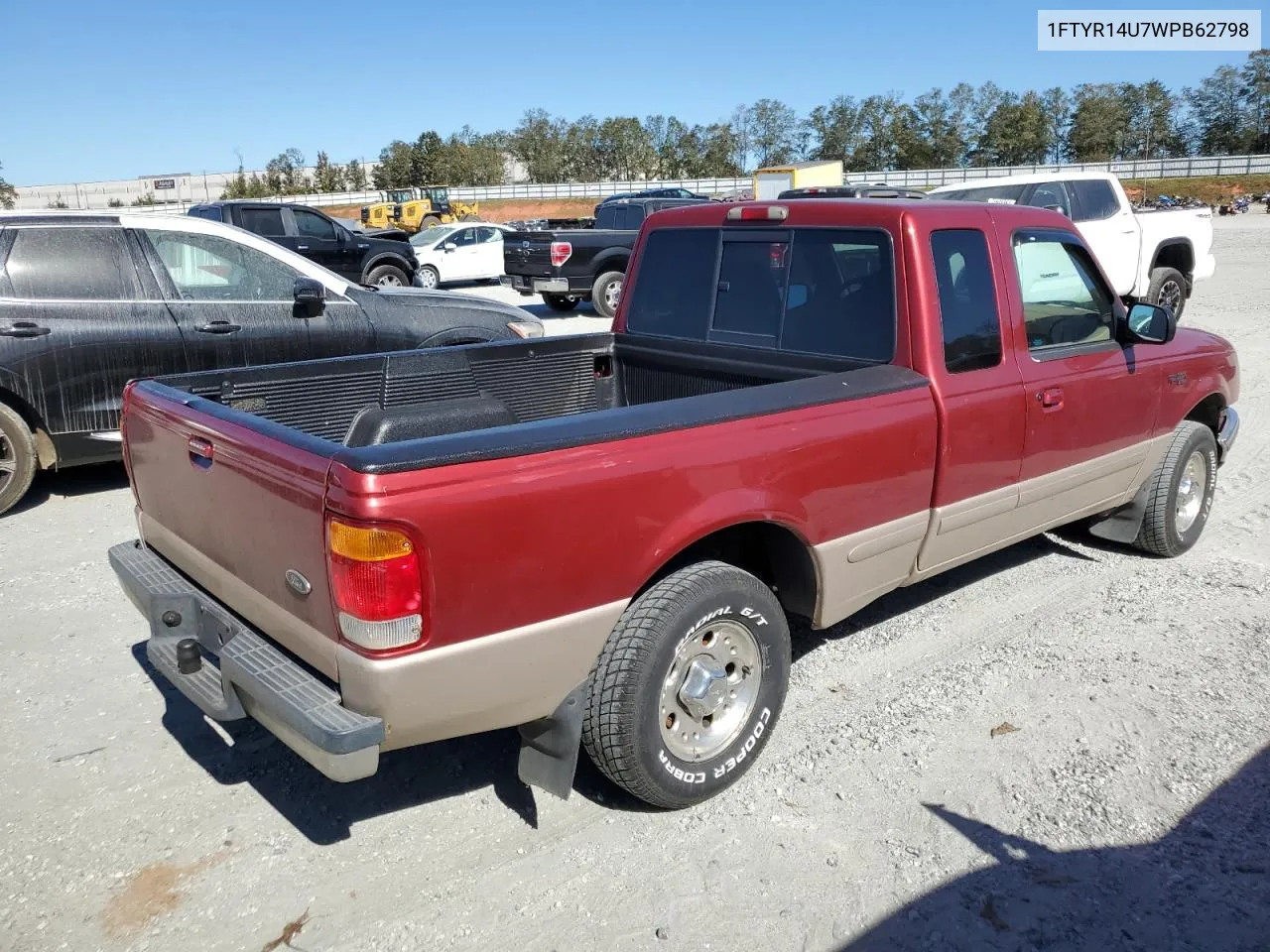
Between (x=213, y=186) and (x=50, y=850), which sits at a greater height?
(x=213, y=186)

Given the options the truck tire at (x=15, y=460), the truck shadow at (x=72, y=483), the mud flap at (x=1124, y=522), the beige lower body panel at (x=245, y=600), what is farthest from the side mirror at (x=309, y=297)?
the mud flap at (x=1124, y=522)

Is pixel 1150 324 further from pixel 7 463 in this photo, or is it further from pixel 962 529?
pixel 7 463

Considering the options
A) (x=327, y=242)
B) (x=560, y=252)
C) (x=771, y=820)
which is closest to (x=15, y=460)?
(x=771, y=820)

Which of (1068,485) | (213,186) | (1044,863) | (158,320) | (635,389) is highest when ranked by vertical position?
(213,186)

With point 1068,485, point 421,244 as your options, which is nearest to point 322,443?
point 1068,485

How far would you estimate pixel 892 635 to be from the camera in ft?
14.6

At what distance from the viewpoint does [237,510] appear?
286 centimetres

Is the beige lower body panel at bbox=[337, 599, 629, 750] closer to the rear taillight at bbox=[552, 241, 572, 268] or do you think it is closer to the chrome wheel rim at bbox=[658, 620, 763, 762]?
the chrome wheel rim at bbox=[658, 620, 763, 762]

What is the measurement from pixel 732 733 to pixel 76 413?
16.3 ft

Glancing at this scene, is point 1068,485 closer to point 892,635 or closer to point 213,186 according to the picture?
point 892,635

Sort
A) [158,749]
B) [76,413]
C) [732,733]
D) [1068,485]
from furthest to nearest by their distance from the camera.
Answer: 1. [76,413]
2. [1068,485]
3. [158,749]
4. [732,733]

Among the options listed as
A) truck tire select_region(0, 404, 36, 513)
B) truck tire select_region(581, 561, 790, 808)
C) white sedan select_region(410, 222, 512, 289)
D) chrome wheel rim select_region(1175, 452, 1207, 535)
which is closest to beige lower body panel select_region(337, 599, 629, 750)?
truck tire select_region(581, 561, 790, 808)

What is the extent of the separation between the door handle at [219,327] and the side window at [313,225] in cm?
1149

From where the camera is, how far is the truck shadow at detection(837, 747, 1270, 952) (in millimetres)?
2631
